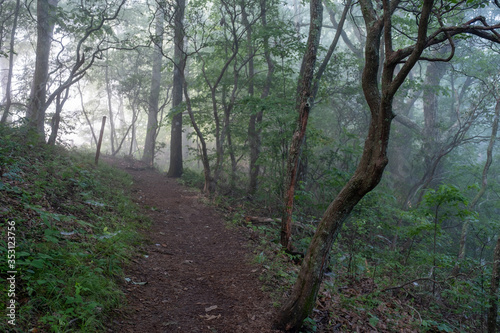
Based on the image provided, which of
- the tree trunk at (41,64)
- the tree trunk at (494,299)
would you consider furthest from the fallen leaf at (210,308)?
the tree trunk at (41,64)

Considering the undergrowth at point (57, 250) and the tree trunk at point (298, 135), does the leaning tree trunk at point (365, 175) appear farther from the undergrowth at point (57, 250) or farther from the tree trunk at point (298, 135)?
the tree trunk at point (298, 135)

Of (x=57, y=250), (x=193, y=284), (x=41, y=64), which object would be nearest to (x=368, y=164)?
(x=193, y=284)

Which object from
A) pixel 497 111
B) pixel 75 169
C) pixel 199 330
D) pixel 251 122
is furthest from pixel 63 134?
pixel 497 111

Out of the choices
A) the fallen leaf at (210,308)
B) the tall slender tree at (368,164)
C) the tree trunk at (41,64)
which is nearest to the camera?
the tall slender tree at (368,164)

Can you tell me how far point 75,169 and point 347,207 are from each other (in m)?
7.15

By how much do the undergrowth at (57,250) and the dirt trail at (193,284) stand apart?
337mm

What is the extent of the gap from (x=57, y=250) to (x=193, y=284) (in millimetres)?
1925

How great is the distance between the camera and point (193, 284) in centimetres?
463

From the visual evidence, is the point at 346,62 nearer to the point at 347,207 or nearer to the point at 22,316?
the point at 347,207

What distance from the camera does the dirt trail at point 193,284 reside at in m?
3.59

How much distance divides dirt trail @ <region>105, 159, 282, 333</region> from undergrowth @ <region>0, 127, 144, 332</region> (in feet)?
1.10

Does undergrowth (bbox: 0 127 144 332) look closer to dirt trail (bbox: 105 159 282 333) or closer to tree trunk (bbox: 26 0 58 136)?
dirt trail (bbox: 105 159 282 333)

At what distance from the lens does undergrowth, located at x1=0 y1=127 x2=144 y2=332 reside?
2789mm

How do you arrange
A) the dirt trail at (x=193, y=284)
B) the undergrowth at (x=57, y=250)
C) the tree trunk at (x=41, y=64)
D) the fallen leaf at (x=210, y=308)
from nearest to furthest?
the undergrowth at (x=57, y=250)
the dirt trail at (x=193, y=284)
the fallen leaf at (x=210, y=308)
the tree trunk at (x=41, y=64)
